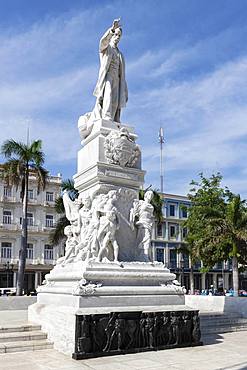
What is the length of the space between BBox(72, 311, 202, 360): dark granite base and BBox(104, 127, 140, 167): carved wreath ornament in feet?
13.0

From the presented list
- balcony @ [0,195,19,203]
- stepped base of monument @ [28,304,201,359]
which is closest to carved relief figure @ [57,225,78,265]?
stepped base of monument @ [28,304,201,359]

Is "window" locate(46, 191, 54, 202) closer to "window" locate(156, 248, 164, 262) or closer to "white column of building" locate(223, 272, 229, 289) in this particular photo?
"window" locate(156, 248, 164, 262)

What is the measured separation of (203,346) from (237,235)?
1231 centimetres

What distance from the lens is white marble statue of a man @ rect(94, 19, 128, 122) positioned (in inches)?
496

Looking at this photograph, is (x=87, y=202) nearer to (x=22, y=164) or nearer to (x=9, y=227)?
(x=22, y=164)

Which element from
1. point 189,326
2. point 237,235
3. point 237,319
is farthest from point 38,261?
point 189,326

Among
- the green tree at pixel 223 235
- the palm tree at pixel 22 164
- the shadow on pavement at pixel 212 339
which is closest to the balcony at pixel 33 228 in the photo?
the palm tree at pixel 22 164

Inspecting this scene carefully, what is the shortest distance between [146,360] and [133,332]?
79 cm

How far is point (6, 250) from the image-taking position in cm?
4681

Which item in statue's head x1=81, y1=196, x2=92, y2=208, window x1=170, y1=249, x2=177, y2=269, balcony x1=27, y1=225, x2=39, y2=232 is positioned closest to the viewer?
statue's head x1=81, y1=196, x2=92, y2=208

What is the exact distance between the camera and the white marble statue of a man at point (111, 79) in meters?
12.6

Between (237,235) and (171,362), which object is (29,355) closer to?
(171,362)

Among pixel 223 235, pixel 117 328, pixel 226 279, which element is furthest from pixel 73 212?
pixel 226 279

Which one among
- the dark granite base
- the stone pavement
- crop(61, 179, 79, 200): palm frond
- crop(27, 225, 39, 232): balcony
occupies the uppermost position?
crop(61, 179, 79, 200): palm frond
